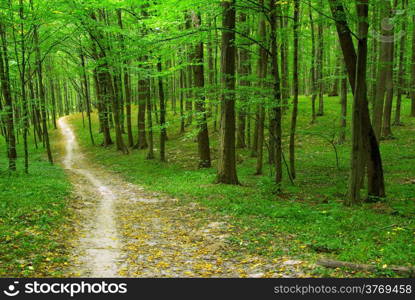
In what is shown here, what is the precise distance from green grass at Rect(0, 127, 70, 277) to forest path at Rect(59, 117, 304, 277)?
0.44 metres

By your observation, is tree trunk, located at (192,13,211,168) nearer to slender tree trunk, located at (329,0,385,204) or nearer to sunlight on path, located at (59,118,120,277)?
sunlight on path, located at (59,118,120,277)

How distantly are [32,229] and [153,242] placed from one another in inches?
112

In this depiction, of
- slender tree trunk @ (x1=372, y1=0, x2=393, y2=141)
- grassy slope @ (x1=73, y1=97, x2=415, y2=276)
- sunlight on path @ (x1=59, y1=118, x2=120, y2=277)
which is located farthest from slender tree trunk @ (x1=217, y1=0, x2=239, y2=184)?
slender tree trunk @ (x1=372, y1=0, x2=393, y2=141)

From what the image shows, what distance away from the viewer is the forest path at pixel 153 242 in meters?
5.81

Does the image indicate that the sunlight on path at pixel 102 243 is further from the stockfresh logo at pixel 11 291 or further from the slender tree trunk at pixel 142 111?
the slender tree trunk at pixel 142 111

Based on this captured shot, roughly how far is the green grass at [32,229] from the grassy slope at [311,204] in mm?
3920

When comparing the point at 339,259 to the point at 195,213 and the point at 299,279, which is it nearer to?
the point at 299,279

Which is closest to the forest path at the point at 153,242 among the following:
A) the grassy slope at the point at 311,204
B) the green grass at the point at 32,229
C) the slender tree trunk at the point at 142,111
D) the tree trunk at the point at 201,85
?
the green grass at the point at 32,229

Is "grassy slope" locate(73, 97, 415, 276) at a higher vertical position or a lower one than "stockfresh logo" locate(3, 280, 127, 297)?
lower

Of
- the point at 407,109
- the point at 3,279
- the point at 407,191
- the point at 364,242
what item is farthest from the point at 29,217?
the point at 407,109

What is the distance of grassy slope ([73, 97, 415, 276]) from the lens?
635 cm

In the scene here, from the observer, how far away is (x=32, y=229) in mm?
7527

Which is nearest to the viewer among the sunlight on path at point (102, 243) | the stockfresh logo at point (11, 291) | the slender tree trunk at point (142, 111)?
the stockfresh logo at point (11, 291)

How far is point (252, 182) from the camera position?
13852 millimetres
